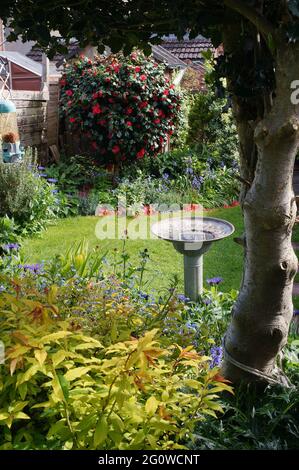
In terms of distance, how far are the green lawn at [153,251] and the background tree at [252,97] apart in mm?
2311

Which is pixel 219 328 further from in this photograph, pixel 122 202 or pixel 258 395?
pixel 122 202

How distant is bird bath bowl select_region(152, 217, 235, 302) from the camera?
366cm

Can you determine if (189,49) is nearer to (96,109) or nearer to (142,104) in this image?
(142,104)

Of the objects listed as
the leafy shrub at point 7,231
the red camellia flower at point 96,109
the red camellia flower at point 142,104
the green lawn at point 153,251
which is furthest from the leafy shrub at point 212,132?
the leafy shrub at point 7,231

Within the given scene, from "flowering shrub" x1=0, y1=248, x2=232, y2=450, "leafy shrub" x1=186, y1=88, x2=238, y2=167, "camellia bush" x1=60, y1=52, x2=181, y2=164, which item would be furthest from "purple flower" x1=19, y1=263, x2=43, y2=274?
"leafy shrub" x1=186, y1=88, x2=238, y2=167

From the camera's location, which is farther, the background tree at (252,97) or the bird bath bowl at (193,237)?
the bird bath bowl at (193,237)

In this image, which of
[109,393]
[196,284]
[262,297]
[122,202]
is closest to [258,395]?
[262,297]

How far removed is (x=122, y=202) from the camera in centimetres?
743

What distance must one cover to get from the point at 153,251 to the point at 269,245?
353 centimetres

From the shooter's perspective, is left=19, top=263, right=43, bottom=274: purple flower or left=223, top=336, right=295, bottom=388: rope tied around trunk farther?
left=19, top=263, right=43, bottom=274: purple flower

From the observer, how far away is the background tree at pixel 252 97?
1.96 meters

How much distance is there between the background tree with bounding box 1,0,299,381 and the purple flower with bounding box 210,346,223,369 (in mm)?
195

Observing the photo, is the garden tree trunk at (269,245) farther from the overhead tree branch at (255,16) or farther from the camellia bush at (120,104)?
the camellia bush at (120,104)

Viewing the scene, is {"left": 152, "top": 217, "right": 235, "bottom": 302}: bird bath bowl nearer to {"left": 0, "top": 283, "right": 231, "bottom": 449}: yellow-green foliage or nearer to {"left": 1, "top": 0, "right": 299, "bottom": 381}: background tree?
{"left": 1, "top": 0, "right": 299, "bottom": 381}: background tree
